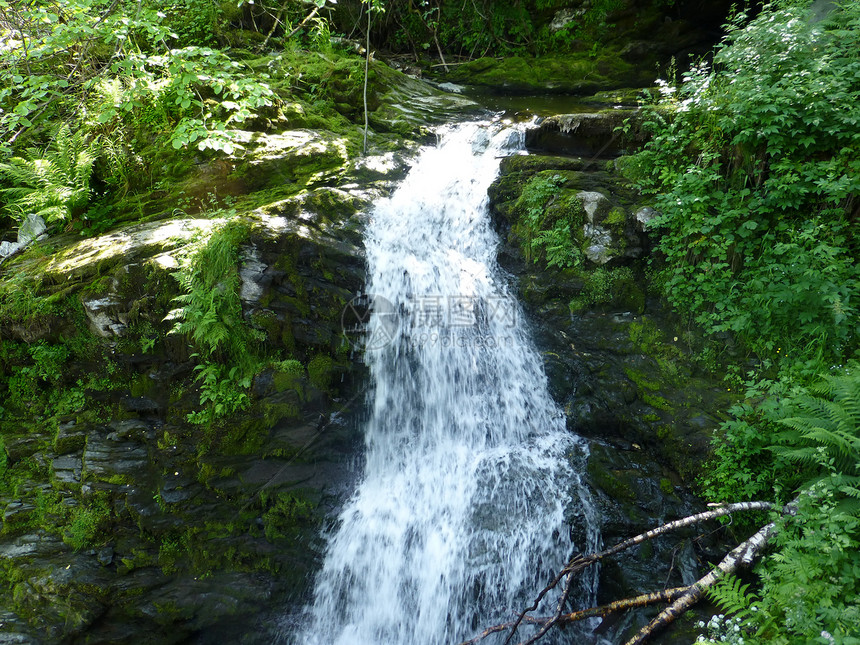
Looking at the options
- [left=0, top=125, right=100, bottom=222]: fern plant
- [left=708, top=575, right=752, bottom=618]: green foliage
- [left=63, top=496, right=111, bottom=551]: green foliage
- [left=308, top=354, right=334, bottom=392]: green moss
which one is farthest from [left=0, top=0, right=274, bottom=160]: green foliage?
[left=708, top=575, right=752, bottom=618]: green foliage

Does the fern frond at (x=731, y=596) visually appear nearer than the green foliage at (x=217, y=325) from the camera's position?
Yes

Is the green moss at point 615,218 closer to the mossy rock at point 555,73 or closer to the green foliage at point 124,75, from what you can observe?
the green foliage at point 124,75

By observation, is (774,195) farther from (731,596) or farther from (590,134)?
(731,596)

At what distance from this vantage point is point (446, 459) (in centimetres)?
522

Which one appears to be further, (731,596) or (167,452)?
(167,452)

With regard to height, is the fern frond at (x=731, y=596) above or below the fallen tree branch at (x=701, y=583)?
above

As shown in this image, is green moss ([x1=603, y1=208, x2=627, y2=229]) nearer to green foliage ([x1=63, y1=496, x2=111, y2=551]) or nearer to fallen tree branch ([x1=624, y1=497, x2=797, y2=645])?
fallen tree branch ([x1=624, y1=497, x2=797, y2=645])

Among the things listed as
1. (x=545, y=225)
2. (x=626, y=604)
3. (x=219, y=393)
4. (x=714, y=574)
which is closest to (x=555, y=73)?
(x=545, y=225)

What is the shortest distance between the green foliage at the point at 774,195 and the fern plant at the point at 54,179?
7.22 m

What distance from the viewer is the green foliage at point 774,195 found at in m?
4.04

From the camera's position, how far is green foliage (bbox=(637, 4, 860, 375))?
4043 millimetres

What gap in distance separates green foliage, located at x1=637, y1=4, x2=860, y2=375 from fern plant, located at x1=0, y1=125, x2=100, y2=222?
284 inches

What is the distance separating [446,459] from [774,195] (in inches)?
170

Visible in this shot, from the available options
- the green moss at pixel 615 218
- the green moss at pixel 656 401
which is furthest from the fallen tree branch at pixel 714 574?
the green moss at pixel 615 218
